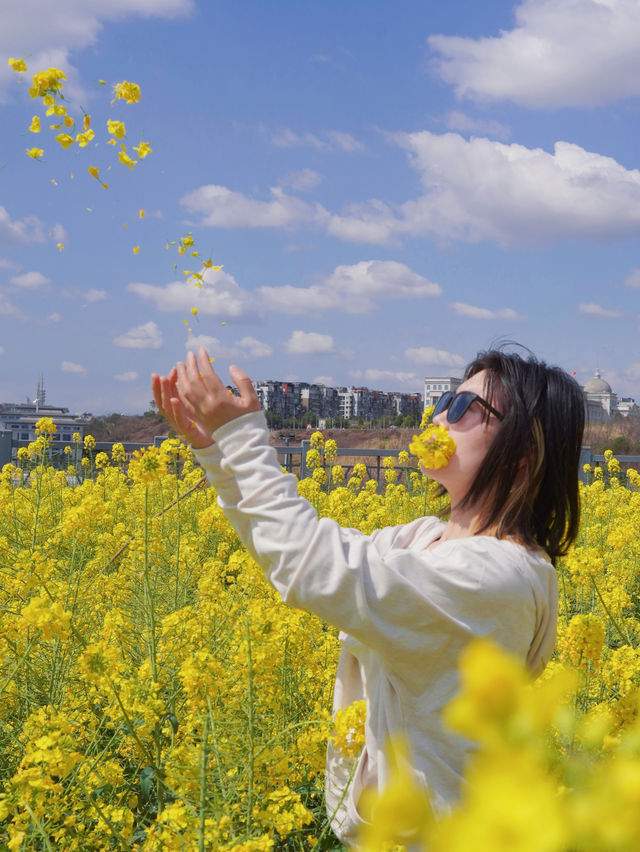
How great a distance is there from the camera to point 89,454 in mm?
9789

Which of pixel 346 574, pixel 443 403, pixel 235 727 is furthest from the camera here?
pixel 235 727

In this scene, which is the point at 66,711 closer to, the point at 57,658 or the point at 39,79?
the point at 57,658

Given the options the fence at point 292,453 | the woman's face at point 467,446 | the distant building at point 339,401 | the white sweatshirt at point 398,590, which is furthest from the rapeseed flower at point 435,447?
the distant building at point 339,401

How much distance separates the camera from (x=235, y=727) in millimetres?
2156

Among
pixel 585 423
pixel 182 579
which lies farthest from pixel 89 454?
pixel 585 423

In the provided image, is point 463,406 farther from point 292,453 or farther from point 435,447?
Result: point 292,453

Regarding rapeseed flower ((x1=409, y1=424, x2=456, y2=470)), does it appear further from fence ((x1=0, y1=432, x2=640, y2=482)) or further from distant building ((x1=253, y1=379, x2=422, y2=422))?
distant building ((x1=253, y1=379, x2=422, y2=422))

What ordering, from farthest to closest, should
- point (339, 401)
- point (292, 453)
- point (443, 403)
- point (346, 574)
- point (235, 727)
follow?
point (339, 401) < point (292, 453) < point (235, 727) < point (443, 403) < point (346, 574)

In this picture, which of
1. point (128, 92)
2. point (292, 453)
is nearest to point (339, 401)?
point (292, 453)

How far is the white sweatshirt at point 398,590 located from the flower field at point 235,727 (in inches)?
8.0

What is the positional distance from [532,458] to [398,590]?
0.52 m

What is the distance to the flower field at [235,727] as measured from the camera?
1.19 feet

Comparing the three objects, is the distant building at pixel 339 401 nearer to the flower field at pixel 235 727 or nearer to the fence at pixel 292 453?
the fence at pixel 292 453

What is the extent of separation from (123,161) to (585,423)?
149 centimetres
